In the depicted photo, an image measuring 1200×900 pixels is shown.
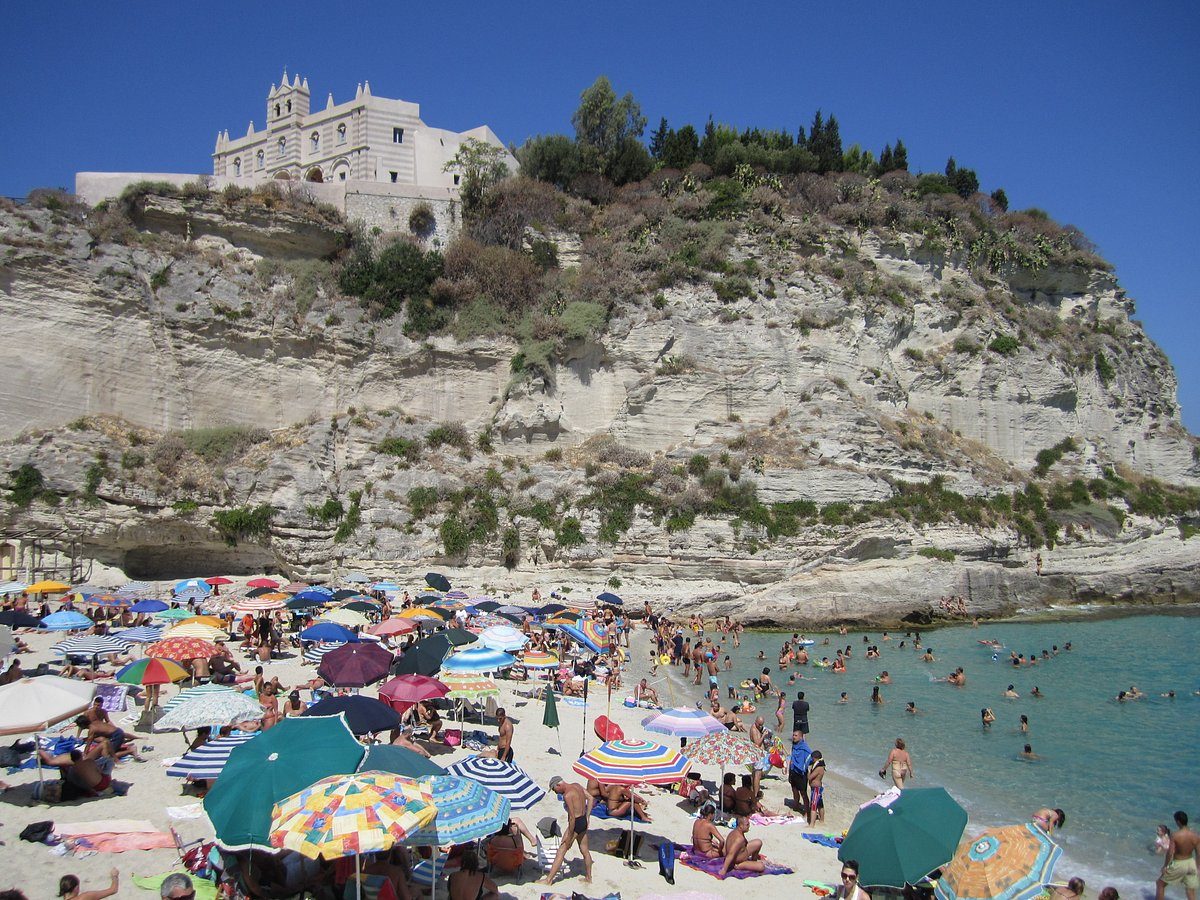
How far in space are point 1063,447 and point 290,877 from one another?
36.9 m

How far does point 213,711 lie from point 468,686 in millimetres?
3466

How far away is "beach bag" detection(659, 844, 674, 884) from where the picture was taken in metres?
8.06

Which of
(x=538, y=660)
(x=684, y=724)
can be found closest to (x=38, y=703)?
(x=684, y=724)

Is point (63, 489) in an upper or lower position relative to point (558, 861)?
upper

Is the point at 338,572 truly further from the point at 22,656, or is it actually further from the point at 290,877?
the point at 290,877

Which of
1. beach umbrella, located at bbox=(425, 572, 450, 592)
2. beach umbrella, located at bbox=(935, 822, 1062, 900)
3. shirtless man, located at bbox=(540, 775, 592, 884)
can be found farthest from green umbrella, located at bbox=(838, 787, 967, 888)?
beach umbrella, located at bbox=(425, 572, 450, 592)

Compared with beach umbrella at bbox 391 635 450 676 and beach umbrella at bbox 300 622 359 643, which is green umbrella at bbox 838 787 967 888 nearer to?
beach umbrella at bbox 391 635 450 676

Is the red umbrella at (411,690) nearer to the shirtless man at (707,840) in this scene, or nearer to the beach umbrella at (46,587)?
the shirtless man at (707,840)

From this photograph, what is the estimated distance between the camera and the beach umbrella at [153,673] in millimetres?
10969

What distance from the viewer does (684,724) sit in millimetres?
9977

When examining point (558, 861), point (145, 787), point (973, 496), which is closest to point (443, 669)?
Answer: point (145, 787)

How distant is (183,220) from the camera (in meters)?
31.9

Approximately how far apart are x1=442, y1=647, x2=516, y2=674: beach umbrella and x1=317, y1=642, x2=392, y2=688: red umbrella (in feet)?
3.08

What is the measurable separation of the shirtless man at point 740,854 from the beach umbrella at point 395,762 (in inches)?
128
